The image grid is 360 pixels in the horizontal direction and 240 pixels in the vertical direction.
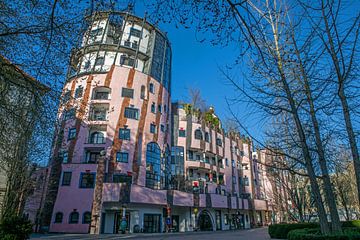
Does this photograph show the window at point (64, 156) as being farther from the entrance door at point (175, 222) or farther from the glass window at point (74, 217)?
the entrance door at point (175, 222)

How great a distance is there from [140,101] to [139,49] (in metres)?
7.67

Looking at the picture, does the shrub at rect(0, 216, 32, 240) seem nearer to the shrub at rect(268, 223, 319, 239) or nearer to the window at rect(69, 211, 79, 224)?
the shrub at rect(268, 223, 319, 239)

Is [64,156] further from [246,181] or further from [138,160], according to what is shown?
[246,181]

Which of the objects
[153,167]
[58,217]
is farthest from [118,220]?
[153,167]

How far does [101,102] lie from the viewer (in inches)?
1203

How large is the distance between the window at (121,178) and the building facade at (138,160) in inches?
3.8

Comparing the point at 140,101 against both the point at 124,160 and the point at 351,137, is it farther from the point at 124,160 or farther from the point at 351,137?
the point at 351,137

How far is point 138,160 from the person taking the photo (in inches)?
1152

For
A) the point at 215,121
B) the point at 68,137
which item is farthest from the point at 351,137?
the point at 215,121

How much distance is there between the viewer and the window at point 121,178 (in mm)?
27219

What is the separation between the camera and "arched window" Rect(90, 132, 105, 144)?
29958mm

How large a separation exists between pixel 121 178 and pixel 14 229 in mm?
17297

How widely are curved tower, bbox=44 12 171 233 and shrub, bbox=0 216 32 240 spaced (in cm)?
1114

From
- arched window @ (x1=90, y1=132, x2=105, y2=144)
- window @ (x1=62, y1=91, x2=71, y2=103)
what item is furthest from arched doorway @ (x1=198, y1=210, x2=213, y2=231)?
window @ (x1=62, y1=91, x2=71, y2=103)
